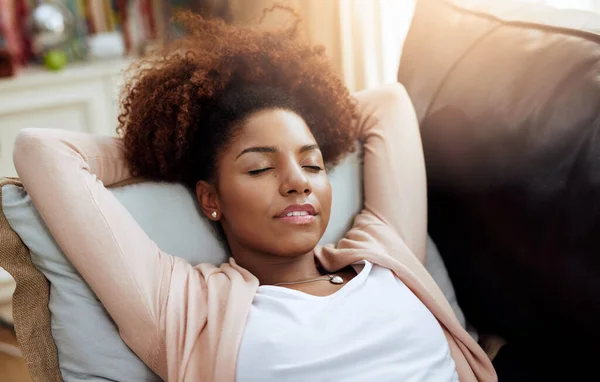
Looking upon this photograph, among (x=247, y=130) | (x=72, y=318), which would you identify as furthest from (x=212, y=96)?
(x=72, y=318)

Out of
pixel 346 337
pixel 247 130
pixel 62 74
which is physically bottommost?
pixel 346 337

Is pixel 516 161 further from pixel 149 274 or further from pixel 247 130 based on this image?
pixel 149 274

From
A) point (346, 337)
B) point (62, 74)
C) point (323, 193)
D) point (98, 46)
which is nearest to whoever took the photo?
point (346, 337)

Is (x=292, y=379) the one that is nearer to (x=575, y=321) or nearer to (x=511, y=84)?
(x=575, y=321)

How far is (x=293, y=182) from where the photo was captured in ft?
3.42

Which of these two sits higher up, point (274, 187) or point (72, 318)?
point (274, 187)

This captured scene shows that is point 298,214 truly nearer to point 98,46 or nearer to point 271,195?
point 271,195

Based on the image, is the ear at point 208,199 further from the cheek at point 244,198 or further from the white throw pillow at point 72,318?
the white throw pillow at point 72,318

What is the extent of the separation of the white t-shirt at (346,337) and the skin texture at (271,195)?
7cm

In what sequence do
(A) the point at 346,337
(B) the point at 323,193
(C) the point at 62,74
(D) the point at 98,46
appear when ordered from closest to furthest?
1. (A) the point at 346,337
2. (B) the point at 323,193
3. (C) the point at 62,74
4. (D) the point at 98,46

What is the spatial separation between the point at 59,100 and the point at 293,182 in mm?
1864

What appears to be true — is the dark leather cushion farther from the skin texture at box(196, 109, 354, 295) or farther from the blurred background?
the blurred background

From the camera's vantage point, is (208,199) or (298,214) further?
(208,199)

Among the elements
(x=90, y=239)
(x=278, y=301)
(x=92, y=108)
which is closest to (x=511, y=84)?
(x=278, y=301)
